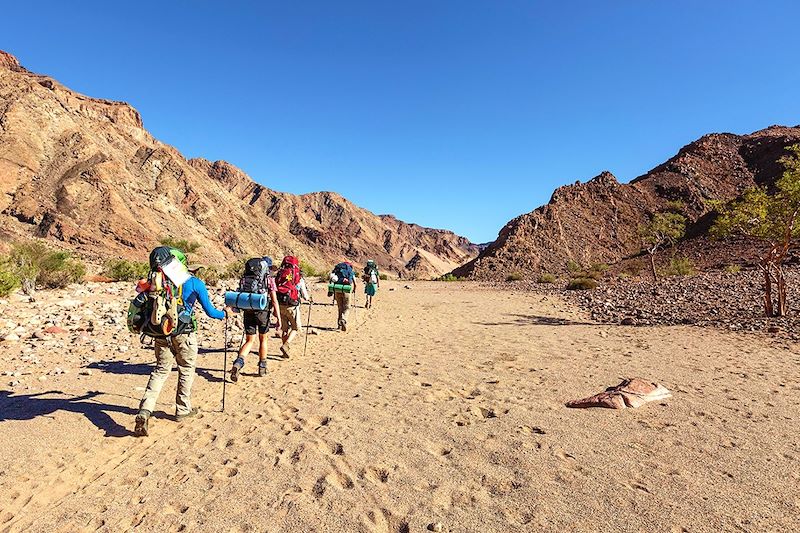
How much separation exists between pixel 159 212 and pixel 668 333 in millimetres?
65137

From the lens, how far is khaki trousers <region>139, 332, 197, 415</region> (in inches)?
203

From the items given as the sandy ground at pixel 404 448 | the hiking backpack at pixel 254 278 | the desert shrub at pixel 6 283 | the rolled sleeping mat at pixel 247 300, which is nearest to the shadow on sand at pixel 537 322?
the sandy ground at pixel 404 448

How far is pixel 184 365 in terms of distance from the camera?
5.50m

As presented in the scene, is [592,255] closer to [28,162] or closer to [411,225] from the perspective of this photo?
[28,162]

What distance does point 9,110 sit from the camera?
181 feet

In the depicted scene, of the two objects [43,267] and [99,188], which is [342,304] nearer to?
[43,267]

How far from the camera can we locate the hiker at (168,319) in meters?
4.91

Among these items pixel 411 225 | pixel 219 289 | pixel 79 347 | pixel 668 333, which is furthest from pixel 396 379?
pixel 411 225

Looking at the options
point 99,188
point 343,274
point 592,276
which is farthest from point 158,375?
point 99,188

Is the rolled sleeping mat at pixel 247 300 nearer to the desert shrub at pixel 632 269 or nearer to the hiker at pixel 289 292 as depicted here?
the hiker at pixel 289 292

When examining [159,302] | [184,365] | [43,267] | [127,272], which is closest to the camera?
[159,302]

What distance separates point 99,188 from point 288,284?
2316 inches

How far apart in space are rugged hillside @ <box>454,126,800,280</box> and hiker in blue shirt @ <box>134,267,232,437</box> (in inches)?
1872

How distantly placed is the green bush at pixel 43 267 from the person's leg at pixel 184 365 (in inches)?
531
